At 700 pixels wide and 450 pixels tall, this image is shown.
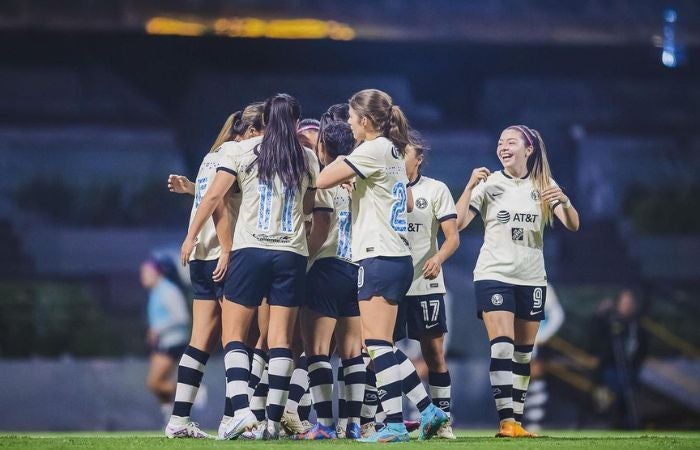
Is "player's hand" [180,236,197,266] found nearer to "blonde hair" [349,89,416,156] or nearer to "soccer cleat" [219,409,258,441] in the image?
"soccer cleat" [219,409,258,441]

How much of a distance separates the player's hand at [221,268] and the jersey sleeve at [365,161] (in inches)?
36.0

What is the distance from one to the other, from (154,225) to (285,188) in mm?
6871

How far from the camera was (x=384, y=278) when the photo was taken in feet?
18.5

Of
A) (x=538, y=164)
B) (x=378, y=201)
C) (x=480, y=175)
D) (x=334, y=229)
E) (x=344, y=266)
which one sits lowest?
(x=344, y=266)

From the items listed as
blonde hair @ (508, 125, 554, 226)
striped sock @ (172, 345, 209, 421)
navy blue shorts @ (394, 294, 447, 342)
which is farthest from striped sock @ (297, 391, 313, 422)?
blonde hair @ (508, 125, 554, 226)

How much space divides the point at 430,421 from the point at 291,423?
3.73 feet

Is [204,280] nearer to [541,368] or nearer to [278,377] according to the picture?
[278,377]

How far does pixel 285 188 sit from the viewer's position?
5.90 m

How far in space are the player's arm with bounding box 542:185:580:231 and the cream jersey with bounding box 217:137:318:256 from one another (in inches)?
65.1

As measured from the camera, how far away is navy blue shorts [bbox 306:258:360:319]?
6266 millimetres

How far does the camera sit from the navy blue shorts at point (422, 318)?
21.8 ft

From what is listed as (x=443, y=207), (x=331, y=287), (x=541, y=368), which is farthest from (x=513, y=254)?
(x=541, y=368)

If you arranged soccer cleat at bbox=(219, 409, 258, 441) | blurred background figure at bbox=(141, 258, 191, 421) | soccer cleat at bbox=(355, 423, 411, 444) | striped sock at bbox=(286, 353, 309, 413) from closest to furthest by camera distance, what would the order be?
1. soccer cleat at bbox=(355, 423, 411, 444)
2. soccer cleat at bbox=(219, 409, 258, 441)
3. striped sock at bbox=(286, 353, 309, 413)
4. blurred background figure at bbox=(141, 258, 191, 421)

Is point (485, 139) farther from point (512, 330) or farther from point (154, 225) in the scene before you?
point (512, 330)
